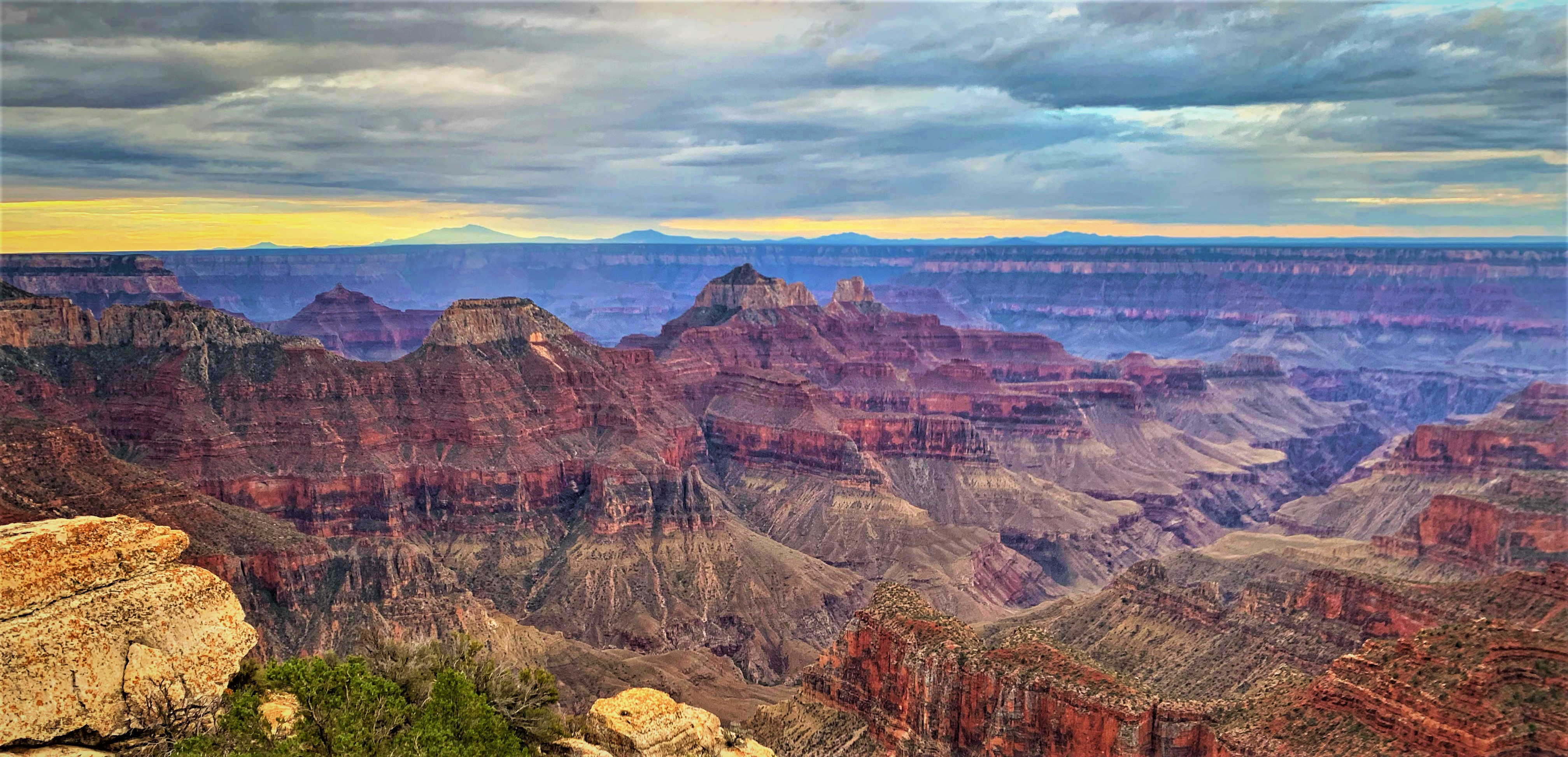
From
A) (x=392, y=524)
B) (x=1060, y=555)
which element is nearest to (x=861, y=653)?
(x=392, y=524)

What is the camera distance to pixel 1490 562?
9819cm

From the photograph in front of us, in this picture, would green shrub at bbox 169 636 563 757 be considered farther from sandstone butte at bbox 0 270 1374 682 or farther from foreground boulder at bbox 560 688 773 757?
sandstone butte at bbox 0 270 1374 682

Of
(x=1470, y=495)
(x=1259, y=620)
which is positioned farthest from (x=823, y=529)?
(x=1259, y=620)

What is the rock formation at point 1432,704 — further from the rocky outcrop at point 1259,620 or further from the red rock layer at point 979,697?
the rocky outcrop at point 1259,620

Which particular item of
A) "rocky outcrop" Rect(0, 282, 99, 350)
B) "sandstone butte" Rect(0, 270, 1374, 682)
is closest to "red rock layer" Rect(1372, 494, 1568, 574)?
"sandstone butte" Rect(0, 270, 1374, 682)

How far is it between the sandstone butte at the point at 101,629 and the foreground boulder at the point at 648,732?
37.7 feet

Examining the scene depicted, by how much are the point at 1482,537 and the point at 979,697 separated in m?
72.3

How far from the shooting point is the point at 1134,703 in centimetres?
4788

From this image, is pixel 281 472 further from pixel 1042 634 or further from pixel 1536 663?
pixel 1536 663

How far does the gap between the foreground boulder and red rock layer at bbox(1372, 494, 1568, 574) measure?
86196 mm

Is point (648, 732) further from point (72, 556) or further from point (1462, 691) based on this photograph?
point (1462, 691)

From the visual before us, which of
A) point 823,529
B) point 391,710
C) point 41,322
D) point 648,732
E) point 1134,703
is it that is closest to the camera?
point 391,710

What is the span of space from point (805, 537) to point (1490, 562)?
69370 mm

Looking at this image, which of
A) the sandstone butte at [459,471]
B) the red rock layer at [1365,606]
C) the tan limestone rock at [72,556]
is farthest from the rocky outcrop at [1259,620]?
the tan limestone rock at [72,556]
